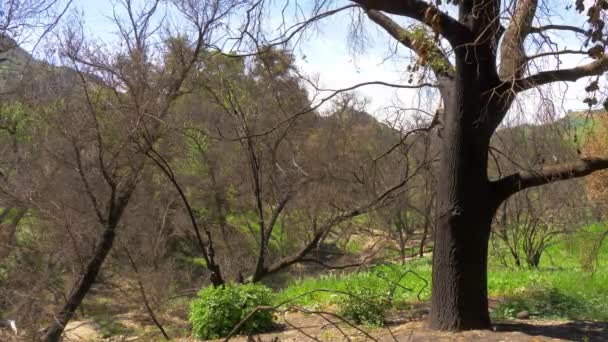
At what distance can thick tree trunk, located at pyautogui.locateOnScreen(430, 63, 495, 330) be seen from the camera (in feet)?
24.5

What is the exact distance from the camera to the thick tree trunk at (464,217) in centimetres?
747

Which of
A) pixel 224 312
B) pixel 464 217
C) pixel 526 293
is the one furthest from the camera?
pixel 526 293

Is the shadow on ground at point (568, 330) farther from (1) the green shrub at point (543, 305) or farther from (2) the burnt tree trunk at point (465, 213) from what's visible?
(1) the green shrub at point (543, 305)

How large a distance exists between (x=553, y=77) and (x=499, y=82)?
690mm

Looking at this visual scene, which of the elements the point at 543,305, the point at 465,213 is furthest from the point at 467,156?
the point at 543,305

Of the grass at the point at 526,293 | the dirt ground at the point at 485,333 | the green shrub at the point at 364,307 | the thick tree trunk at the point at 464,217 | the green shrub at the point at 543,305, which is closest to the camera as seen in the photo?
the dirt ground at the point at 485,333

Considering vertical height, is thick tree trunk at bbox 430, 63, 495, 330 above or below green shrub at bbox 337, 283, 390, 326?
above

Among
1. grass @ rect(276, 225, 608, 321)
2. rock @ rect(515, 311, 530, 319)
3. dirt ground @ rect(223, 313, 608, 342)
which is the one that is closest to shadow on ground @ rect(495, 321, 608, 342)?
dirt ground @ rect(223, 313, 608, 342)

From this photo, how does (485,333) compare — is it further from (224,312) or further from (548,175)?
(224,312)

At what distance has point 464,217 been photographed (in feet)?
24.6

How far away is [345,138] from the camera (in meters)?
22.6

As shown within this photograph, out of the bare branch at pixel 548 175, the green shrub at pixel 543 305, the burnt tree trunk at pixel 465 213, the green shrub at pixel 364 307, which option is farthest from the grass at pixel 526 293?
the bare branch at pixel 548 175

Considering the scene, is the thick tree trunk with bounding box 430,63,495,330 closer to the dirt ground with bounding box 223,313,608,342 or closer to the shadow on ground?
the dirt ground with bounding box 223,313,608,342

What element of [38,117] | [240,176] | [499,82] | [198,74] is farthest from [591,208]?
[38,117]
